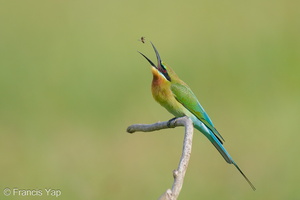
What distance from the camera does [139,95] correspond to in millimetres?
5602

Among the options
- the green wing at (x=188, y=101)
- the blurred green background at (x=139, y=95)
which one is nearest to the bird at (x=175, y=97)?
the green wing at (x=188, y=101)

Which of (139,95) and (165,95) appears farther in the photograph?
(139,95)

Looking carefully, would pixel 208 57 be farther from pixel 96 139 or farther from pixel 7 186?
pixel 7 186

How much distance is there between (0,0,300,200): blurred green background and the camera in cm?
442

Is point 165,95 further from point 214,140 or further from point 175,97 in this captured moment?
point 214,140

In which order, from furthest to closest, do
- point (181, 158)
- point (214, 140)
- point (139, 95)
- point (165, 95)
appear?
point (139, 95)
point (165, 95)
point (214, 140)
point (181, 158)

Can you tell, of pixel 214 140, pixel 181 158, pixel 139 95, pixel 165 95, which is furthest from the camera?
pixel 139 95

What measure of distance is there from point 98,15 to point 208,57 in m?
1.67

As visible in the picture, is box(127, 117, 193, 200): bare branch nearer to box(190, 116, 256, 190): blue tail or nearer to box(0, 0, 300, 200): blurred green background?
box(190, 116, 256, 190): blue tail

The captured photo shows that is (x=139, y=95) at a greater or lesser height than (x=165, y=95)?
lesser

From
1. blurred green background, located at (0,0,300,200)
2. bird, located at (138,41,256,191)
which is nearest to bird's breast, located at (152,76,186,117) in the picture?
bird, located at (138,41,256,191)

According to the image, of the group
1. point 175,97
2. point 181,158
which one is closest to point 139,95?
point 175,97

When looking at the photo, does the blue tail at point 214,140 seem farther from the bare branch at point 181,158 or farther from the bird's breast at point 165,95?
the bare branch at point 181,158

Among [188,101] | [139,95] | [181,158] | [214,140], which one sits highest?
[181,158]
